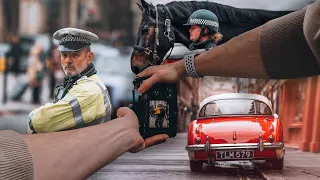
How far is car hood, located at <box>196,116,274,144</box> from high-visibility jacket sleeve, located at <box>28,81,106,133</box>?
284 mm

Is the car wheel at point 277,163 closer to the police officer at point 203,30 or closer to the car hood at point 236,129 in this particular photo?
the car hood at point 236,129

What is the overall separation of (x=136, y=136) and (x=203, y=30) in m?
0.28

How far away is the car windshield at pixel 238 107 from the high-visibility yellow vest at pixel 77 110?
0.92 feet

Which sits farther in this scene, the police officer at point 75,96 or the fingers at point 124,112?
the police officer at point 75,96

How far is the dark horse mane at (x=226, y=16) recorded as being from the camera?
4.03ft

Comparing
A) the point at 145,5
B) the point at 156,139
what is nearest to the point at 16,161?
the point at 156,139

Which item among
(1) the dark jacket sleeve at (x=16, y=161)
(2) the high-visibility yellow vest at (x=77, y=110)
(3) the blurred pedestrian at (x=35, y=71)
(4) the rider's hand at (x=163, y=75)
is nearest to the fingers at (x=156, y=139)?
(4) the rider's hand at (x=163, y=75)

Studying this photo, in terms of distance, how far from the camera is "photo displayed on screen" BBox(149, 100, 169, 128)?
113cm

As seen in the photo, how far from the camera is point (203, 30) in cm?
120

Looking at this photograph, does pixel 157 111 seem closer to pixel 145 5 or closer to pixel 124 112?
pixel 124 112

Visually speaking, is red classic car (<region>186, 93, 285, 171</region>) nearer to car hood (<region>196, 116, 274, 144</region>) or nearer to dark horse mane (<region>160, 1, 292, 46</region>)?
car hood (<region>196, 116, 274, 144</region>)

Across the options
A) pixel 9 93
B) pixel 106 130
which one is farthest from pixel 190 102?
pixel 9 93

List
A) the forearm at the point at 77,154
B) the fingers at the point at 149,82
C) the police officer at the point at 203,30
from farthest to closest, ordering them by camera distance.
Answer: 1. the forearm at the point at 77,154
2. the police officer at the point at 203,30
3. the fingers at the point at 149,82

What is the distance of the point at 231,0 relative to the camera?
53.3 inches
